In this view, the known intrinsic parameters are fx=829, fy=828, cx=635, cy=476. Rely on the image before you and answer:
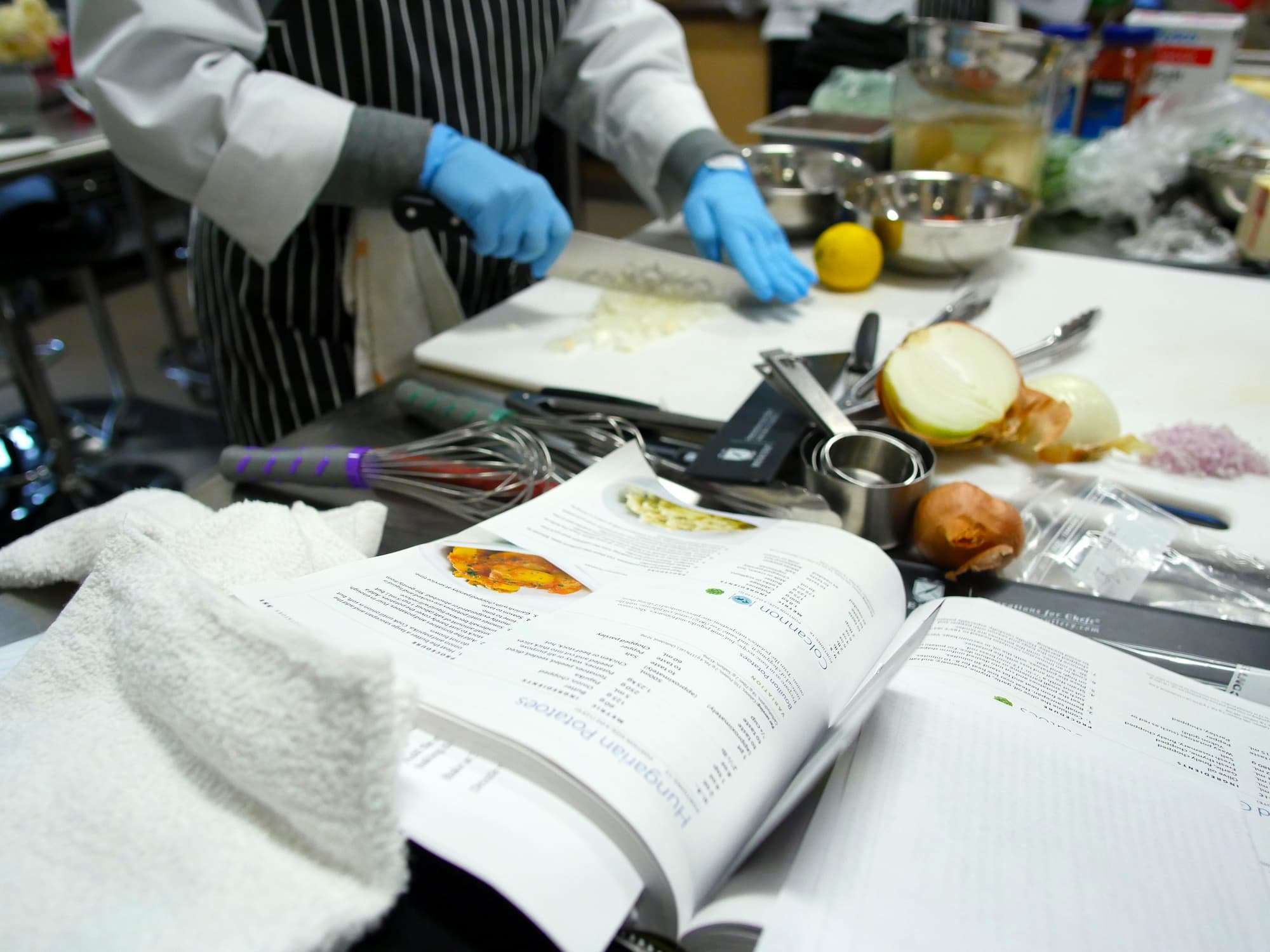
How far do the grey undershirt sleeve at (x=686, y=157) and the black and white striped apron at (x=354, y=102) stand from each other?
0.73 ft

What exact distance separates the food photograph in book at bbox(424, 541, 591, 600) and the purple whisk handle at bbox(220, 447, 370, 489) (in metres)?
0.18

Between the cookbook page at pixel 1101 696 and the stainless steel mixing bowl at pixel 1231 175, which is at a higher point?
the stainless steel mixing bowl at pixel 1231 175

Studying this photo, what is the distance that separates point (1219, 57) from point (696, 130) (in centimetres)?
99

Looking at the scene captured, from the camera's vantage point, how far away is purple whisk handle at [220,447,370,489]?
2.17ft

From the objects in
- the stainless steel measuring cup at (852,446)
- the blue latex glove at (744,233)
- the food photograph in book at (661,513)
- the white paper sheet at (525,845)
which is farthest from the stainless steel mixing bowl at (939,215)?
the white paper sheet at (525,845)

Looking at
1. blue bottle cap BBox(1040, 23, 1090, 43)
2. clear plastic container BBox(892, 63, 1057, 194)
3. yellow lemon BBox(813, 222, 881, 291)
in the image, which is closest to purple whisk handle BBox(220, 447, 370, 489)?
yellow lemon BBox(813, 222, 881, 291)

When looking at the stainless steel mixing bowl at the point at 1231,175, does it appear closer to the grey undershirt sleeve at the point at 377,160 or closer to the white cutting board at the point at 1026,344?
the white cutting board at the point at 1026,344

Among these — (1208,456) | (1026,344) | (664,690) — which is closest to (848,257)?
(1026,344)

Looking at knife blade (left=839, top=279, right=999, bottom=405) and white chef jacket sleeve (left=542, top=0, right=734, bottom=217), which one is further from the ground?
white chef jacket sleeve (left=542, top=0, right=734, bottom=217)

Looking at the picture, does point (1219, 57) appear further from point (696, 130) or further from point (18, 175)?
point (18, 175)

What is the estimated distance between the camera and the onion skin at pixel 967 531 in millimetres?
558

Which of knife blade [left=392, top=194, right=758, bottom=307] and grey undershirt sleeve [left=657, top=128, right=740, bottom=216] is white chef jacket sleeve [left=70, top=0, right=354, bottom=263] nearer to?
knife blade [left=392, top=194, right=758, bottom=307]

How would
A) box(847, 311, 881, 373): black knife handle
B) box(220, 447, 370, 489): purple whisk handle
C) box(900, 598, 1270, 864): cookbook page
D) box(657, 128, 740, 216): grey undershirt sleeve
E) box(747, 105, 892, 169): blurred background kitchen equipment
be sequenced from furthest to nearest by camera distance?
1. box(747, 105, 892, 169): blurred background kitchen equipment
2. box(657, 128, 740, 216): grey undershirt sleeve
3. box(847, 311, 881, 373): black knife handle
4. box(220, 447, 370, 489): purple whisk handle
5. box(900, 598, 1270, 864): cookbook page

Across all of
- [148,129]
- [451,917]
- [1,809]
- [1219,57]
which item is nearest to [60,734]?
[1,809]
